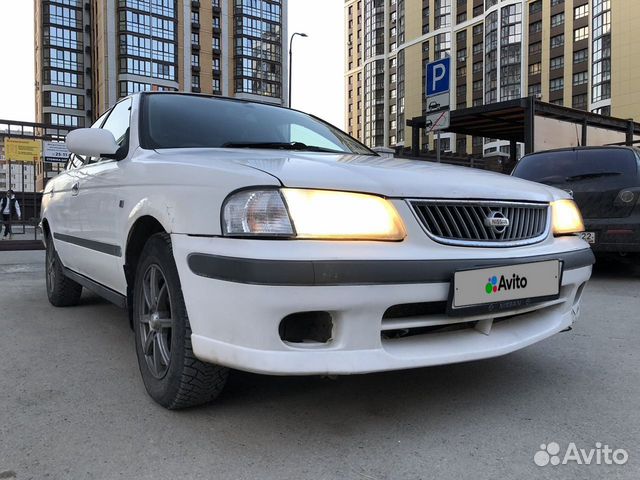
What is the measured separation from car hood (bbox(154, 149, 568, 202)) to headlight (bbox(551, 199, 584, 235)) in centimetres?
11

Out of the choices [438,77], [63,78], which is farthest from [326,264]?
[63,78]

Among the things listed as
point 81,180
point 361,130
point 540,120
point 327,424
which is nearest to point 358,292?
point 327,424

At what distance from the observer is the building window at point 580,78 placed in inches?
2065

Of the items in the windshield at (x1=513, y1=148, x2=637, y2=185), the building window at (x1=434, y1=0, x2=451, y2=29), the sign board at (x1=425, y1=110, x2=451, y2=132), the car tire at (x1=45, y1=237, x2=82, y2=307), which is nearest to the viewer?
the car tire at (x1=45, y1=237, x2=82, y2=307)

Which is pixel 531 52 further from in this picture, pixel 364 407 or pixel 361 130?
pixel 364 407

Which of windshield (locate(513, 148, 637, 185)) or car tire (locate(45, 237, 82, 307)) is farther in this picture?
windshield (locate(513, 148, 637, 185))

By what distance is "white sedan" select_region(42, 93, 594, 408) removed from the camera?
70.2 inches

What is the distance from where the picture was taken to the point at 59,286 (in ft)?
14.6

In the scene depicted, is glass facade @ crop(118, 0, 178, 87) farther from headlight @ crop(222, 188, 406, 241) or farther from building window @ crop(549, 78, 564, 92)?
headlight @ crop(222, 188, 406, 241)

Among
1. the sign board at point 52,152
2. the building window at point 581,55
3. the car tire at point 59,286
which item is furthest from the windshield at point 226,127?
the building window at point 581,55

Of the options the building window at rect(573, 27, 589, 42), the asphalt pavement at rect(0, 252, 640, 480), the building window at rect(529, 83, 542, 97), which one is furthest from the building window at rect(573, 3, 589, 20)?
the asphalt pavement at rect(0, 252, 640, 480)

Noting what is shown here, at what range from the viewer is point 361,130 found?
87.7 metres

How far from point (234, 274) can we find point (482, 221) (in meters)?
1.00

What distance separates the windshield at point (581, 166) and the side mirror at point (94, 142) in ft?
16.3
